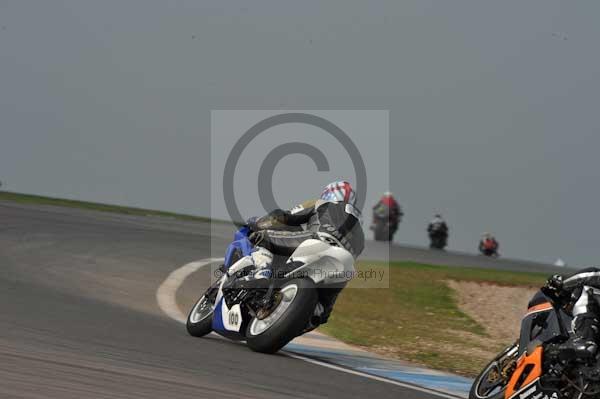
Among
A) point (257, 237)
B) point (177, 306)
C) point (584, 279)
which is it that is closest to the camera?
point (584, 279)

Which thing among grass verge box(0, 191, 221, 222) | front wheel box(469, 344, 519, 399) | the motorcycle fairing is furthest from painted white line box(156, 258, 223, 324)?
grass verge box(0, 191, 221, 222)

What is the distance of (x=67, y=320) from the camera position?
344 inches

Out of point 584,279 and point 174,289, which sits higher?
point 584,279

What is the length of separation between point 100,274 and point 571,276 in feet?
27.0

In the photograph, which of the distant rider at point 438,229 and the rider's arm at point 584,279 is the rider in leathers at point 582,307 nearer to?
the rider's arm at point 584,279

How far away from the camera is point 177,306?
40.1 feet

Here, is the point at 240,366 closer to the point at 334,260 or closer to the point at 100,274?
the point at 334,260

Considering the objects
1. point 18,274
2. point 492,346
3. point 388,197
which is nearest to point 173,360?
point 18,274

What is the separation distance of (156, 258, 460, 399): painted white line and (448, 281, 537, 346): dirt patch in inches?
156

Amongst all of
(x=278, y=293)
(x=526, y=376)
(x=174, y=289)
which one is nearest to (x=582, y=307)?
(x=526, y=376)

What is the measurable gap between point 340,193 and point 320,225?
338 millimetres

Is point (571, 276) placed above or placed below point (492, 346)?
above

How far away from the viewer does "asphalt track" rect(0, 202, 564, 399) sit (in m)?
6.08

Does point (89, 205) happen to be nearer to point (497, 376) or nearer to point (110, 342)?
point (110, 342)
